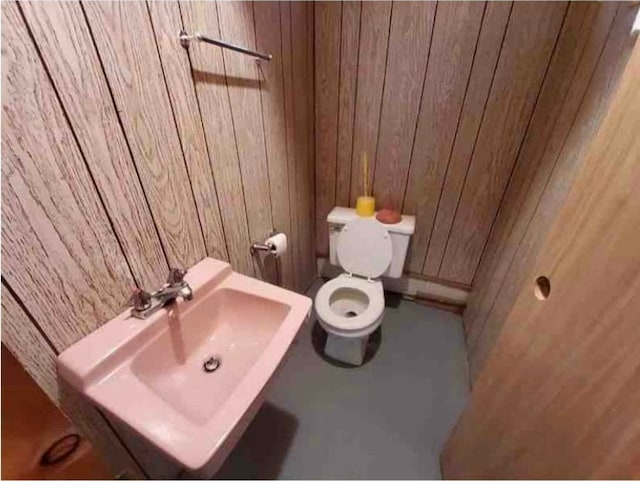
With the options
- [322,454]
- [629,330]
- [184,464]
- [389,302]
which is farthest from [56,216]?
[389,302]

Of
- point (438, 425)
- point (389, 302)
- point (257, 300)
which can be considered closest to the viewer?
point (257, 300)

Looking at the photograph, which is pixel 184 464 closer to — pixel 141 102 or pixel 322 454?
pixel 141 102

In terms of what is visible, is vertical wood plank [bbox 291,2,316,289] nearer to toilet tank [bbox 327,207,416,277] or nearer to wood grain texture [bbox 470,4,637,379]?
toilet tank [bbox 327,207,416,277]

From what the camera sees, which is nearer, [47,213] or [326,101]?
[47,213]

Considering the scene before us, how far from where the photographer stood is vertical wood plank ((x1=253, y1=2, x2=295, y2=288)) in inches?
46.0

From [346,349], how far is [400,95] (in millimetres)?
1352

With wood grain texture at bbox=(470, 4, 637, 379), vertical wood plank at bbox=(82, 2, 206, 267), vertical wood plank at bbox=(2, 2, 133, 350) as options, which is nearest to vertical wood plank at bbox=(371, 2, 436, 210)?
wood grain texture at bbox=(470, 4, 637, 379)

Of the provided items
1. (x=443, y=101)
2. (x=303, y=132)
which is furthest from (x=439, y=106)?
(x=303, y=132)

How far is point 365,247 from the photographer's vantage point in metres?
1.77

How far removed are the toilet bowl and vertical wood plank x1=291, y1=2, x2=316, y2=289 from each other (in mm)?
285

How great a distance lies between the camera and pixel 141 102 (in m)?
0.76

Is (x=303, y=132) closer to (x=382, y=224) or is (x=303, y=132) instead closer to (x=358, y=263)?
(x=382, y=224)

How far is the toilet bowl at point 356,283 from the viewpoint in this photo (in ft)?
5.30

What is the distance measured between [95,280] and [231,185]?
55 centimetres
